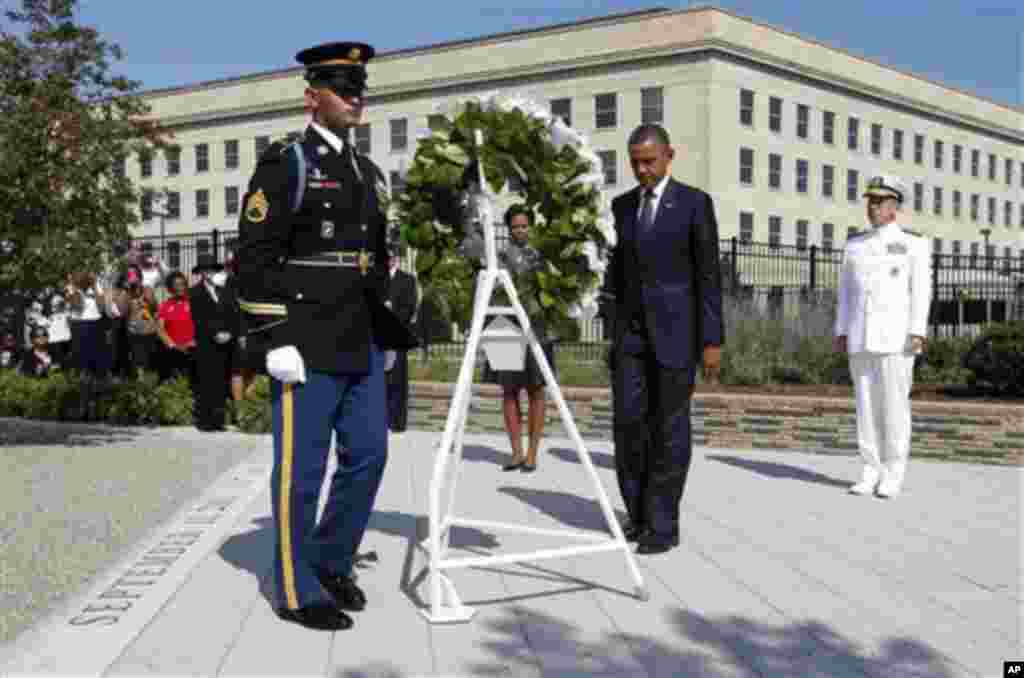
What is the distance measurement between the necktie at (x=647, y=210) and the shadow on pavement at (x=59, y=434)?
7.38m

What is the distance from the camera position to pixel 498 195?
604 cm

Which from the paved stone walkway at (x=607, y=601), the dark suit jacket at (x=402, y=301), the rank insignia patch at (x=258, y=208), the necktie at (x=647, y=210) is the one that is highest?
the necktie at (x=647, y=210)

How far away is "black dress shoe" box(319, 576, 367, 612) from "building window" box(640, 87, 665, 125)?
59246 millimetres

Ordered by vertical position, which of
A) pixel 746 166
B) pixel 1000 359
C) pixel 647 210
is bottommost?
pixel 1000 359

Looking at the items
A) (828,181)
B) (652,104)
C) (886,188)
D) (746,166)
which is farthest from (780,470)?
(828,181)

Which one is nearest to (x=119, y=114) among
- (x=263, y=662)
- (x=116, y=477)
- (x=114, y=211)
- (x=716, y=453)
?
(x=114, y=211)

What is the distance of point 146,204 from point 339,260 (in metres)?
8.05

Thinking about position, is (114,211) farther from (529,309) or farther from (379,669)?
(379,669)

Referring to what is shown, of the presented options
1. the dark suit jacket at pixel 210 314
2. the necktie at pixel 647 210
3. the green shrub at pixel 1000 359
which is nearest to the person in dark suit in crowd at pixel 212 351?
the dark suit jacket at pixel 210 314

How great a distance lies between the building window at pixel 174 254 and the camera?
22.0 meters

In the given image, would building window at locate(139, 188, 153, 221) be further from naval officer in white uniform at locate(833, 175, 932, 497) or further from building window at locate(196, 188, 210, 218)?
building window at locate(196, 188, 210, 218)

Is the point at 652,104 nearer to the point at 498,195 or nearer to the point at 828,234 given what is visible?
the point at 828,234

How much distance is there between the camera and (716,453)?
11141 millimetres

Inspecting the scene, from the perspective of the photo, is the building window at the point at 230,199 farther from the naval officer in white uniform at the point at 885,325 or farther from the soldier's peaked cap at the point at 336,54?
the soldier's peaked cap at the point at 336,54
